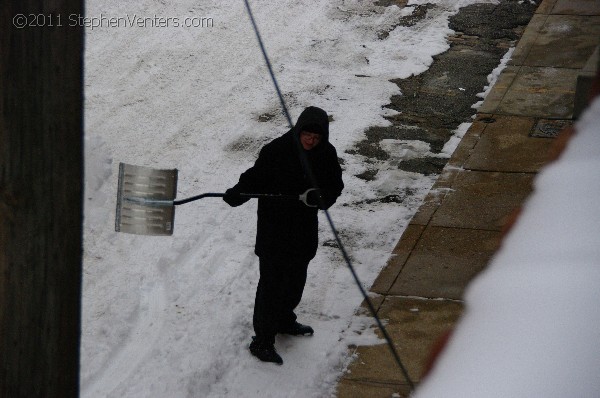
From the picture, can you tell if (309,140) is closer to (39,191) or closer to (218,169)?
(39,191)

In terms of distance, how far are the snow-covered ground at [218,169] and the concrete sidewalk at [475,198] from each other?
17 cm

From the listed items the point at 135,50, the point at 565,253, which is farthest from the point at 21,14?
the point at 135,50

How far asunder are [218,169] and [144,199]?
11.4ft

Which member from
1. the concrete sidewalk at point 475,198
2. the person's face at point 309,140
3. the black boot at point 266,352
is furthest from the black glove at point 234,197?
the concrete sidewalk at point 475,198

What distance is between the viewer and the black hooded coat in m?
5.23

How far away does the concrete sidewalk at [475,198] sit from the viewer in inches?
219

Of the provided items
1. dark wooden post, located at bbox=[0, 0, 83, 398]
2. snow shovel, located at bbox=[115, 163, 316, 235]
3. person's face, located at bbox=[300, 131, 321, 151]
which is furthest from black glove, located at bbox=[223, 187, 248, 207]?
dark wooden post, located at bbox=[0, 0, 83, 398]

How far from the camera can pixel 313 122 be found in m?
5.07

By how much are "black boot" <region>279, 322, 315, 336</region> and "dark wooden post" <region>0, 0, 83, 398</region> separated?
272 cm

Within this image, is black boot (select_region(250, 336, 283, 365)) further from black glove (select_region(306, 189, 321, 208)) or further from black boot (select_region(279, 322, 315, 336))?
black glove (select_region(306, 189, 321, 208))

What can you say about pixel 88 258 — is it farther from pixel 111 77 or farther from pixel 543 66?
pixel 543 66

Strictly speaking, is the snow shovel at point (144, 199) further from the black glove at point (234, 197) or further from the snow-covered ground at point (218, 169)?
the snow-covered ground at point (218, 169)

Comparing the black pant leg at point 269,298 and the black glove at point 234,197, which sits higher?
the black glove at point 234,197

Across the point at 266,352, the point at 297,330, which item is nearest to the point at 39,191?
the point at 266,352
